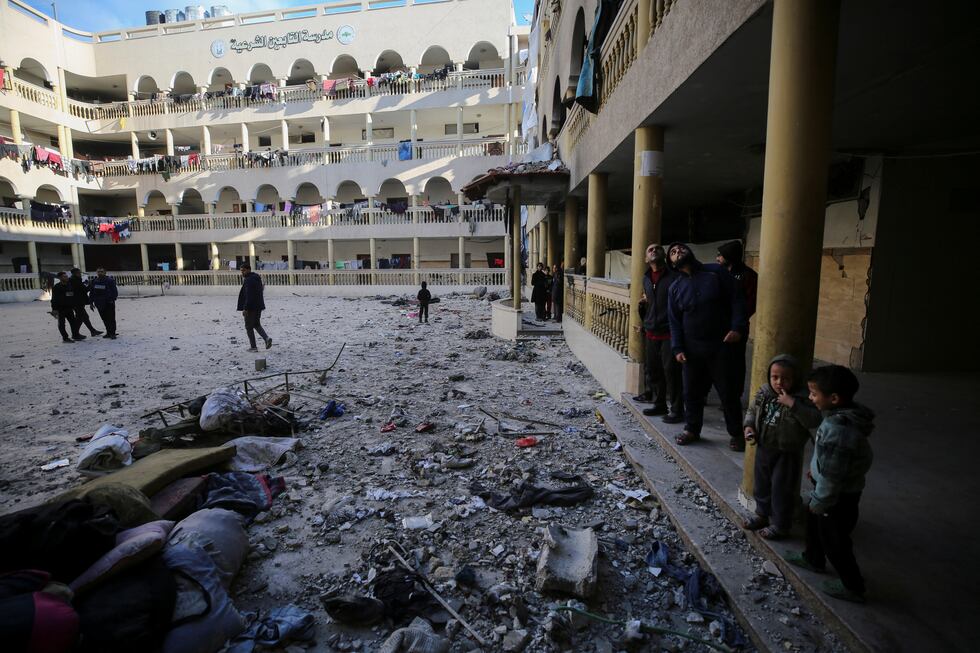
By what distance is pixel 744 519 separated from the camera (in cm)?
290

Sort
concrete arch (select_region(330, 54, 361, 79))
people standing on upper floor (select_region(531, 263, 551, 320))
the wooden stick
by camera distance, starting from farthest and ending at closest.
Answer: concrete arch (select_region(330, 54, 361, 79)), people standing on upper floor (select_region(531, 263, 551, 320)), the wooden stick

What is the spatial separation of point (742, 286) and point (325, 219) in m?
27.1

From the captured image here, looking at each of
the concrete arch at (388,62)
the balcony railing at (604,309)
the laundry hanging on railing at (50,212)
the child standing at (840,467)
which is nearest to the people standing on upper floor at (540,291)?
the balcony railing at (604,309)

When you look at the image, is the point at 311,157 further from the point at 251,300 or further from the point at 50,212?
the point at 251,300

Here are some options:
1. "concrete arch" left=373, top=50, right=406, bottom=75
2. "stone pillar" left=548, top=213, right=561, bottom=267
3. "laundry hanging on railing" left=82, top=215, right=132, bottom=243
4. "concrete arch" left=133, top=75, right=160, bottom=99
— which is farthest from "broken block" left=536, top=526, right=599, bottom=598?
"concrete arch" left=133, top=75, right=160, bottom=99

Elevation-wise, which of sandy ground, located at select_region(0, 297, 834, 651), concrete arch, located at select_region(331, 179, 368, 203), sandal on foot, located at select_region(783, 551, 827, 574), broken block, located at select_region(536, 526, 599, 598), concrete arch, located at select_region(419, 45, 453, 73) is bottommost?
sandy ground, located at select_region(0, 297, 834, 651)

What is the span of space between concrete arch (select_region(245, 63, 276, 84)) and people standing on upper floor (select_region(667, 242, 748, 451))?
33665 mm

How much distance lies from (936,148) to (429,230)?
2280cm

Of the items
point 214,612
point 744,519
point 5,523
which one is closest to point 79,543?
point 5,523

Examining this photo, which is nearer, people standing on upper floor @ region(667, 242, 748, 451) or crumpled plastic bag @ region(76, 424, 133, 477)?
people standing on upper floor @ region(667, 242, 748, 451)

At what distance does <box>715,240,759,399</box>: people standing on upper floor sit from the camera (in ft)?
12.7

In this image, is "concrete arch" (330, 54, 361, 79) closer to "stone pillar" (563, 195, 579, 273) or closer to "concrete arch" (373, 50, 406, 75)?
"concrete arch" (373, 50, 406, 75)

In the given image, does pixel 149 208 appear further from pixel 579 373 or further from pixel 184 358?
pixel 579 373

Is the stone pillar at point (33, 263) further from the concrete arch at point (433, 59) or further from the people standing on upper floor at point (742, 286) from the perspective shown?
the people standing on upper floor at point (742, 286)
